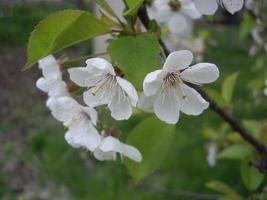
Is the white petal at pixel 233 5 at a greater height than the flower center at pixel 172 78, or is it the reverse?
the white petal at pixel 233 5

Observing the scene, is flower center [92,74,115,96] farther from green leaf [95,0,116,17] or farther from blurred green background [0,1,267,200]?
blurred green background [0,1,267,200]

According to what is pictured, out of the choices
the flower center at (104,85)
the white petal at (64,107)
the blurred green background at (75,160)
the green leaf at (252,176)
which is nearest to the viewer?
the flower center at (104,85)

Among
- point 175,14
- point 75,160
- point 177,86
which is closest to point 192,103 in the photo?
point 177,86

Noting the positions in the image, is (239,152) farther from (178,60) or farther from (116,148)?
(178,60)

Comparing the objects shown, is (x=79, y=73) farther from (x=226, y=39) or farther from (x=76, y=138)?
(x=226, y=39)

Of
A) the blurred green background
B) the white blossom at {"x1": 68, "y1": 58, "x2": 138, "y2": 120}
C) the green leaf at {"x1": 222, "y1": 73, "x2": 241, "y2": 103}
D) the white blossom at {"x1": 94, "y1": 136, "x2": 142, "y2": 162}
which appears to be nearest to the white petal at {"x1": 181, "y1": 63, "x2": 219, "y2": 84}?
the white blossom at {"x1": 68, "y1": 58, "x2": 138, "y2": 120}

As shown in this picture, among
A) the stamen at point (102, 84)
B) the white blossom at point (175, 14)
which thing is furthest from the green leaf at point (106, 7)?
the white blossom at point (175, 14)

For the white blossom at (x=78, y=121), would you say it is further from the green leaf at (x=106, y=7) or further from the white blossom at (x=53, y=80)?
the green leaf at (x=106, y=7)
